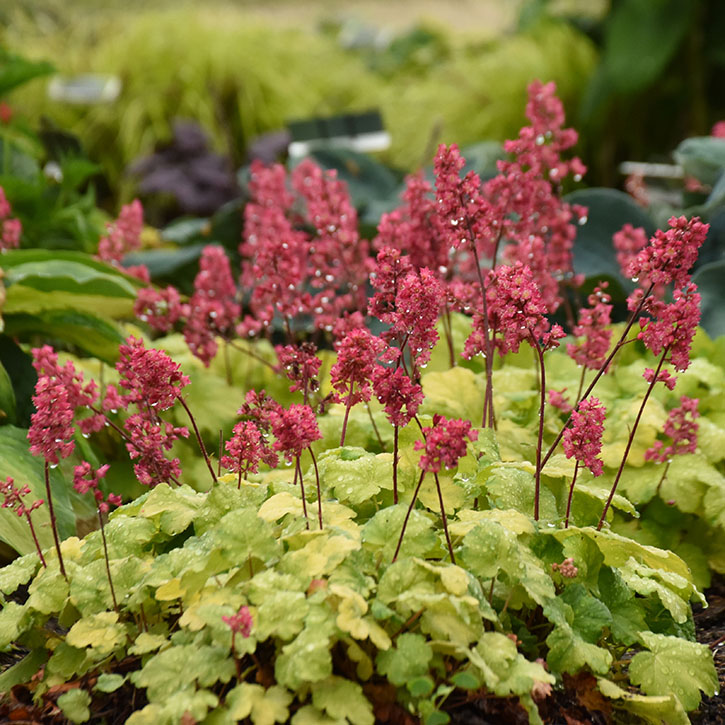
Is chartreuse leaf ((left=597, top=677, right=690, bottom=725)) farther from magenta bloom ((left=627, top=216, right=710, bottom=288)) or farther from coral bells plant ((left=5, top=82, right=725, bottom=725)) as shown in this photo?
magenta bloom ((left=627, top=216, right=710, bottom=288))

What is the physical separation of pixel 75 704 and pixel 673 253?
3.32 ft

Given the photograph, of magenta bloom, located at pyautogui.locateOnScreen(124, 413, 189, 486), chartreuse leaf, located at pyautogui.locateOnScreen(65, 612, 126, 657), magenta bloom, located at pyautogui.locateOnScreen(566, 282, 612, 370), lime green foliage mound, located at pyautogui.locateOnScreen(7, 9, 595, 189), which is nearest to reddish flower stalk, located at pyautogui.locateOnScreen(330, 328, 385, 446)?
magenta bloom, located at pyautogui.locateOnScreen(124, 413, 189, 486)

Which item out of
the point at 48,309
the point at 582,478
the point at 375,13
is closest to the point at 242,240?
the point at 48,309

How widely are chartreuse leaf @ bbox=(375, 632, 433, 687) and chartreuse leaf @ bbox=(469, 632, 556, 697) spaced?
0.19 feet

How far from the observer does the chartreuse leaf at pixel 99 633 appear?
1126mm

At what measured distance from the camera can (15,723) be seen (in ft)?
3.78

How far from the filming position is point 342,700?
103cm

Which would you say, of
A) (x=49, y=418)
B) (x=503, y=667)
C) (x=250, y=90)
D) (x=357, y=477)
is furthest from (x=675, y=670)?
(x=250, y=90)

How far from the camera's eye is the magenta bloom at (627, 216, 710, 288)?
3.87ft

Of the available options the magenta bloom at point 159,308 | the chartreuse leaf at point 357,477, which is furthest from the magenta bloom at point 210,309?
the chartreuse leaf at point 357,477

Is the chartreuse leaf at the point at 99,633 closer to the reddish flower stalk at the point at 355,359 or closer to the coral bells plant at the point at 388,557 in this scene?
the coral bells plant at the point at 388,557

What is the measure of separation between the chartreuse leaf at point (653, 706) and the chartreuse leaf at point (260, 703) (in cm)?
44

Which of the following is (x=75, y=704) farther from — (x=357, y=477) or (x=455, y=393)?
(x=455, y=393)

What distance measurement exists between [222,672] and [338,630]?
15 cm
